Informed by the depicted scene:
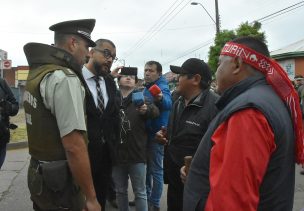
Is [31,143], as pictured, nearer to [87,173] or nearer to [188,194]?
[87,173]

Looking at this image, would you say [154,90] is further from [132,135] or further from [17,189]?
[17,189]

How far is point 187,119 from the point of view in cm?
363

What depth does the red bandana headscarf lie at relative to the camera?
204cm

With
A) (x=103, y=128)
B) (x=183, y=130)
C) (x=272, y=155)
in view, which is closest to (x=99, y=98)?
(x=103, y=128)

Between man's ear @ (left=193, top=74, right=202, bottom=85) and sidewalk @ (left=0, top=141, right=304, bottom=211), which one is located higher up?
man's ear @ (left=193, top=74, right=202, bottom=85)

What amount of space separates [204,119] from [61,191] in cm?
142

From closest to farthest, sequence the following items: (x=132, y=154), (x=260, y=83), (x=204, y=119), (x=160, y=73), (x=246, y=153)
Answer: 1. (x=246, y=153)
2. (x=260, y=83)
3. (x=204, y=119)
4. (x=132, y=154)
5. (x=160, y=73)

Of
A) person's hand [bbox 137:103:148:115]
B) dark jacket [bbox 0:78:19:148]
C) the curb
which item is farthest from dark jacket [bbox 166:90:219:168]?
the curb

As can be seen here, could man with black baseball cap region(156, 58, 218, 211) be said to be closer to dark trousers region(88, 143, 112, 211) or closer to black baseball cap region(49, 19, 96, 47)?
dark trousers region(88, 143, 112, 211)

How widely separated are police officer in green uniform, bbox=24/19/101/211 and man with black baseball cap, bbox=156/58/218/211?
1215mm

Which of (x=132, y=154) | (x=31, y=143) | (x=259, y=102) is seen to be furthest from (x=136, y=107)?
(x=259, y=102)

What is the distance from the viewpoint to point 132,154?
4551mm

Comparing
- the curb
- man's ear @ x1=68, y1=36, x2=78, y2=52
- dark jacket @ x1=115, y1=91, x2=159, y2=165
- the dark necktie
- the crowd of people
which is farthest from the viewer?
the curb

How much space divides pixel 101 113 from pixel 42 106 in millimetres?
1097
